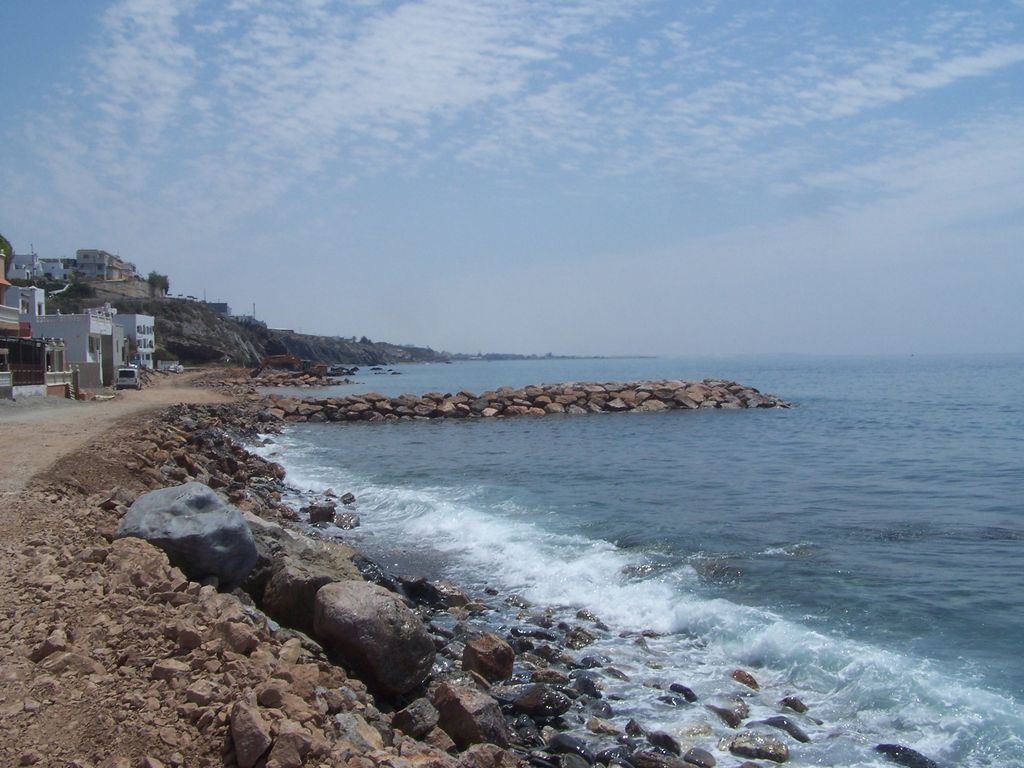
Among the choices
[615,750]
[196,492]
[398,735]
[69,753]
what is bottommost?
[615,750]

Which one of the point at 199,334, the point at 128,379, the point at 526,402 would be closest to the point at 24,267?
the point at 199,334

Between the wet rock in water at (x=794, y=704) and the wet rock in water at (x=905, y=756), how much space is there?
2.63 ft

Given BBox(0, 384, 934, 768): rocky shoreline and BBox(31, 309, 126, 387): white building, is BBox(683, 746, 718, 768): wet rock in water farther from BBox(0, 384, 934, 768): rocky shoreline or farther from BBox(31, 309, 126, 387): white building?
BBox(31, 309, 126, 387): white building

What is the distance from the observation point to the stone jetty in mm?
41625

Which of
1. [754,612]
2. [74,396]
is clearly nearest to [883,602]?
[754,612]

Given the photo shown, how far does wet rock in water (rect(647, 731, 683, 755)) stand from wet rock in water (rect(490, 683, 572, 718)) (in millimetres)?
877

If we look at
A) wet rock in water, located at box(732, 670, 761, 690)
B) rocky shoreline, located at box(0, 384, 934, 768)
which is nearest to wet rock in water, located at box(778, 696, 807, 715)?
rocky shoreline, located at box(0, 384, 934, 768)

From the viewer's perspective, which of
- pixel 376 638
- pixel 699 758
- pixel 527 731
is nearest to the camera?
pixel 699 758

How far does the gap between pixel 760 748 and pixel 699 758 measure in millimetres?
547

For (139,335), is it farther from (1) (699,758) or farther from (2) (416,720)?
(1) (699,758)

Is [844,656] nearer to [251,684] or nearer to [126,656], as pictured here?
[251,684]

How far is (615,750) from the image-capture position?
6.81m

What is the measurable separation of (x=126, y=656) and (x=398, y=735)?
1.96m

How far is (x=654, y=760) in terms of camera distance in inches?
259
